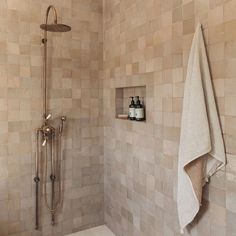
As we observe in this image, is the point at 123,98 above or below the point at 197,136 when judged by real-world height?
above

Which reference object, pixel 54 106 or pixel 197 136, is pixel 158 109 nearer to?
pixel 197 136

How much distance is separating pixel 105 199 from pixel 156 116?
1135 mm

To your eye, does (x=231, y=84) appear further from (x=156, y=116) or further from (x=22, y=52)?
(x=22, y=52)

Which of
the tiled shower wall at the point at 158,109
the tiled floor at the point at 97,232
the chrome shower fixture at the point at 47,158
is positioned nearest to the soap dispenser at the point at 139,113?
the tiled shower wall at the point at 158,109

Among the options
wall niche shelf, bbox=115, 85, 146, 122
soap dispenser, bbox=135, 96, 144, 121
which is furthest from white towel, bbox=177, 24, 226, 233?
wall niche shelf, bbox=115, 85, 146, 122

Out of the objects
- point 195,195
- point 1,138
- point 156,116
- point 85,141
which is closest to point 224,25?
point 156,116

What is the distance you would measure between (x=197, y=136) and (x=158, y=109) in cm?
49

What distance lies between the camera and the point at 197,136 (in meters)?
1.25

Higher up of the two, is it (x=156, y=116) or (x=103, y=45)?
(x=103, y=45)

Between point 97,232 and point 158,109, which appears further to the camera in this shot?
point 97,232

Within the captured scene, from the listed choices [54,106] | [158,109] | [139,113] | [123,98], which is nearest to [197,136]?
[158,109]

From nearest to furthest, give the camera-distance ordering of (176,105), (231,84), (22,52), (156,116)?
(231,84) → (176,105) → (156,116) → (22,52)

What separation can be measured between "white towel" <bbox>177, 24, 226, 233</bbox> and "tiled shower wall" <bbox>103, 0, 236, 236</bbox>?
0.05m

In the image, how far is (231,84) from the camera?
3.98 feet
